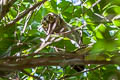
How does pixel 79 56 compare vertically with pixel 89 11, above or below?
below

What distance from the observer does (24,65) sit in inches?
25.0

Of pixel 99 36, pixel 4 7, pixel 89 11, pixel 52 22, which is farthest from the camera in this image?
pixel 52 22

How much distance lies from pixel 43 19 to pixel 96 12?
300 mm

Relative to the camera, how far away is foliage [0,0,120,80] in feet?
2.46

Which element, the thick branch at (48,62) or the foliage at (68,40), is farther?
the foliage at (68,40)

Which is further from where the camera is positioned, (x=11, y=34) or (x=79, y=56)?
(x=11, y=34)

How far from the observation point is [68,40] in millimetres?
1082

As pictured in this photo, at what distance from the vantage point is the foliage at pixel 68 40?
75 centimetres

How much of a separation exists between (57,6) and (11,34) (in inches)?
13.7

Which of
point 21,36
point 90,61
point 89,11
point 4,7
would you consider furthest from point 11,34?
point 90,61

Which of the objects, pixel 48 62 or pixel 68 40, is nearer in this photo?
pixel 48 62

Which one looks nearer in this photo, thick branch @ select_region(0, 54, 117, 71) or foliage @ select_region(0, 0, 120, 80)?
thick branch @ select_region(0, 54, 117, 71)

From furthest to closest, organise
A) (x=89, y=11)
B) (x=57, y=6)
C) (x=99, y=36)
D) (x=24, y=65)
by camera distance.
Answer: (x=57, y=6)
(x=89, y=11)
(x=99, y=36)
(x=24, y=65)

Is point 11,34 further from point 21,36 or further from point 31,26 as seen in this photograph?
point 31,26
